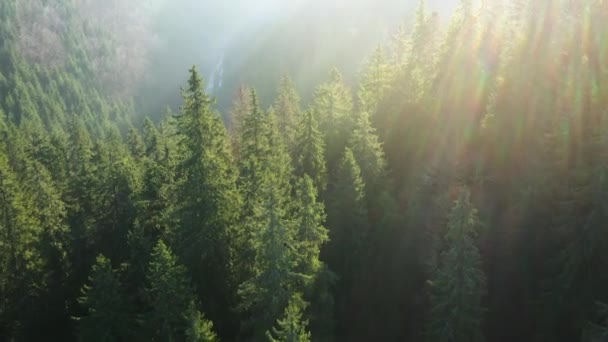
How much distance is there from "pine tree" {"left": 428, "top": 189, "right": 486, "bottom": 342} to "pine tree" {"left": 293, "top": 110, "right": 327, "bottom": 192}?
13.8 metres

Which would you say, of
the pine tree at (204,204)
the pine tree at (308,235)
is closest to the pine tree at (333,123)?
the pine tree at (308,235)

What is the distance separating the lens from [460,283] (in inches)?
866

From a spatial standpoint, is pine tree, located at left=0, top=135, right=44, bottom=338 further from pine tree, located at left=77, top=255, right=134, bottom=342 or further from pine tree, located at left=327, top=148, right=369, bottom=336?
pine tree, located at left=327, top=148, right=369, bottom=336

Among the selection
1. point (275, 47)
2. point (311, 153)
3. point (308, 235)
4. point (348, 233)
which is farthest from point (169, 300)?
point (275, 47)

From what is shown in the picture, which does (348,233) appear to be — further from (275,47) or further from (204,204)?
(275,47)

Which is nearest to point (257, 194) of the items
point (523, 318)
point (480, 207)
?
point (480, 207)

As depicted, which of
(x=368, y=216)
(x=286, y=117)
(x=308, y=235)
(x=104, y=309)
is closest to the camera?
(x=104, y=309)

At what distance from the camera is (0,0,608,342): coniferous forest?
22.7 m

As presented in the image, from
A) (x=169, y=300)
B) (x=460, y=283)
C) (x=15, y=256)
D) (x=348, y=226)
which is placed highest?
(x=15, y=256)

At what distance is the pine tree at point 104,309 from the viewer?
24.2 meters

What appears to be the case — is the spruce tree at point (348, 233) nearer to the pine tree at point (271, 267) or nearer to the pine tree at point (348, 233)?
the pine tree at point (348, 233)

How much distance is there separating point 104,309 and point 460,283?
57.0ft

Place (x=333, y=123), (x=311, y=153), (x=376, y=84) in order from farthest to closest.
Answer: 1. (x=376, y=84)
2. (x=333, y=123)
3. (x=311, y=153)

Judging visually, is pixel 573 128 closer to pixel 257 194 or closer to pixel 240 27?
pixel 257 194
